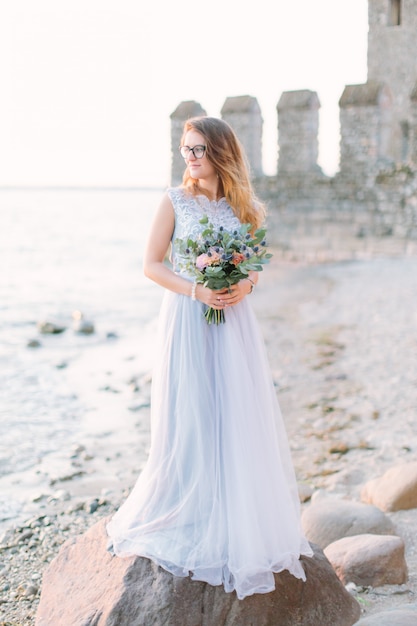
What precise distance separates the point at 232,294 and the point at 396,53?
1640 cm

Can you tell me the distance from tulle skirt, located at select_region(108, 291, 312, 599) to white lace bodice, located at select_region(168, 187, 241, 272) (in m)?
0.28

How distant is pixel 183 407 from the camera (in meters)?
2.99

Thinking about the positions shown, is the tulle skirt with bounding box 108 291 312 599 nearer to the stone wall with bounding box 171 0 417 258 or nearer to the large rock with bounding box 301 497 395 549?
the large rock with bounding box 301 497 395 549

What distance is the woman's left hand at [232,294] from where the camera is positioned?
9.64 ft

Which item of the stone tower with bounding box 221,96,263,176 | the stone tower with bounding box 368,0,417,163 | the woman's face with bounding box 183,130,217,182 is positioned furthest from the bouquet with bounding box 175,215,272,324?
the stone tower with bounding box 368,0,417,163

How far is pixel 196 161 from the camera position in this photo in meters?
3.06

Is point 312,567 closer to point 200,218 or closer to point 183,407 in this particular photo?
point 183,407

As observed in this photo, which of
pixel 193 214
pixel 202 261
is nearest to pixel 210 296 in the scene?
pixel 202 261

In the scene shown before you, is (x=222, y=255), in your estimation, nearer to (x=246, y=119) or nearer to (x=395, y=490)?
(x=395, y=490)

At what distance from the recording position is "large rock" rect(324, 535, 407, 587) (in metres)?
3.42

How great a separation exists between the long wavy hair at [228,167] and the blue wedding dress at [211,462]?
7 cm

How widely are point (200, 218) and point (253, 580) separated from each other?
59.2 inches

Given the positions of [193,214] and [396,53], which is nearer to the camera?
[193,214]

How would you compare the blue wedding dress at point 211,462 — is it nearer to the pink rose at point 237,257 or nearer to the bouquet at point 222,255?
the bouquet at point 222,255
